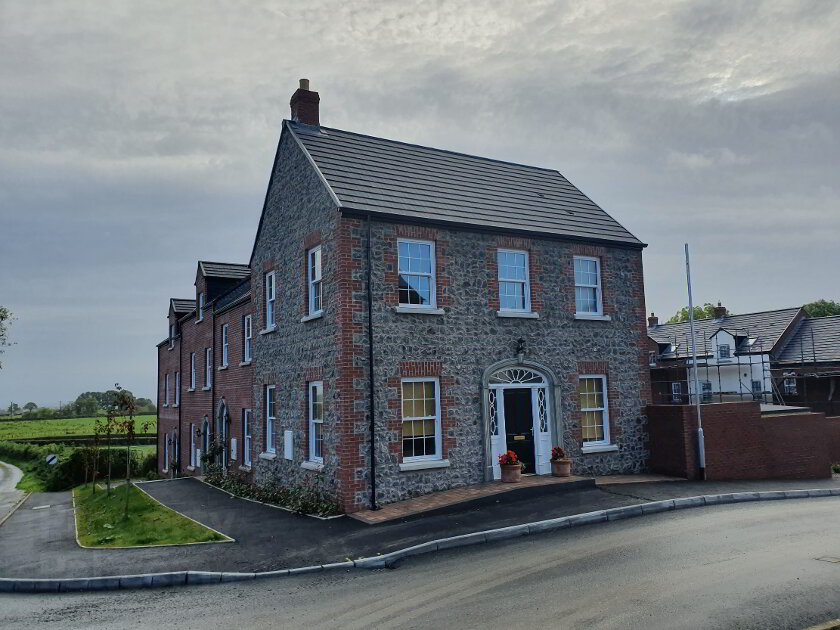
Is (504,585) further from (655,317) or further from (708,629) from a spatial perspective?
(655,317)

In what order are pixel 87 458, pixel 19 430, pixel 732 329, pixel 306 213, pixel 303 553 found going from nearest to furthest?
pixel 303 553, pixel 306 213, pixel 87 458, pixel 732 329, pixel 19 430

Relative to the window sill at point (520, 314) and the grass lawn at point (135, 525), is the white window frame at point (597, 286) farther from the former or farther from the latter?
the grass lawn at point (135, 525)

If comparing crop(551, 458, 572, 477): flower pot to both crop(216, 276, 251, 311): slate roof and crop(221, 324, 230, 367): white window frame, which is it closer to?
crop(216, 276, 251, 311): slate roof

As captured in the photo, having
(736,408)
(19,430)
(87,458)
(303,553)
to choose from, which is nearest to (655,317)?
(736,408)

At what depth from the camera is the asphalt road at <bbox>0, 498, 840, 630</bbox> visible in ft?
26.0

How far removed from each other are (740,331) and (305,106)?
3684cm

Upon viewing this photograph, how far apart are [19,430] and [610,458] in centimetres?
7275

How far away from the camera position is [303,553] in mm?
11641

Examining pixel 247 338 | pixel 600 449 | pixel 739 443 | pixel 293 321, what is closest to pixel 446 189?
pixel 293 321

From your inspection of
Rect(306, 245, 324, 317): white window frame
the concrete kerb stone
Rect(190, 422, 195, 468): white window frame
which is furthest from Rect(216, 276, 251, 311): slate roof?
the concrete kerb stone

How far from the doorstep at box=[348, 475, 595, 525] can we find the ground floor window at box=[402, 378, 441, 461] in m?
1.07

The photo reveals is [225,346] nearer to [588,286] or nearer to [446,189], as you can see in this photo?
[446,189]

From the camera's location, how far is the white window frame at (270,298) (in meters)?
19.8

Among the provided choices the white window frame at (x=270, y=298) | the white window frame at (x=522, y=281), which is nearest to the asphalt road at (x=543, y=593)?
the white window frame at (x=522, y=281)
